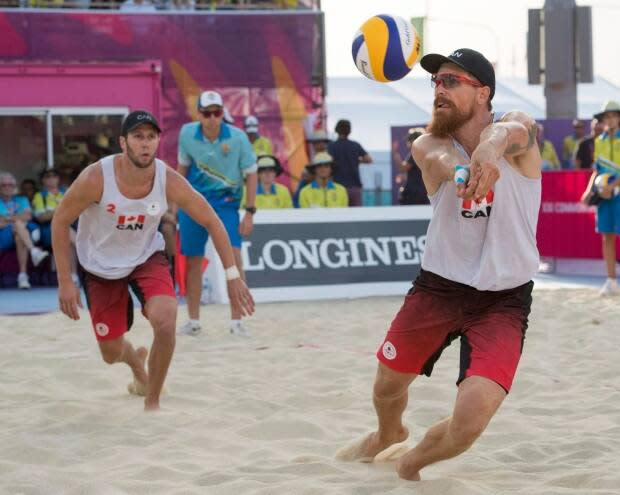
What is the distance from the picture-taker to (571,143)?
16984mm

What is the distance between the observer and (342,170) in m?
13.6

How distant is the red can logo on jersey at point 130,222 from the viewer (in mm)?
5645

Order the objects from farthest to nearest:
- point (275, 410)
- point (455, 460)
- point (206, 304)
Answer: point (206, 304) < point (275, 410) < point (455, 460)

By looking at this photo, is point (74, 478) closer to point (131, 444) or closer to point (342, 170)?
point (131, 444)

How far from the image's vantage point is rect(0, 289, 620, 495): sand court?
4.23 m

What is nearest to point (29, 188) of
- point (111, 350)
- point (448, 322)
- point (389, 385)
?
point (111, 350)

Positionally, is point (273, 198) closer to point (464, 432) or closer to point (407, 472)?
point (407, 472)

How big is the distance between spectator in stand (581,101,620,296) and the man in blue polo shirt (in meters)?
3.83

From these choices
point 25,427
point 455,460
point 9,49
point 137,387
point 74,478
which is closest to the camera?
point 74,478

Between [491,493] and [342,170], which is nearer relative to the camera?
[491,493]

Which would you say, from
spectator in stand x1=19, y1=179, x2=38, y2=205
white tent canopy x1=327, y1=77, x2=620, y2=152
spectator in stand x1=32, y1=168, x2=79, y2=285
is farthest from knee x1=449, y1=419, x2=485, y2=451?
white tent canopy x1=327, y1=77, x2=620, y2=152

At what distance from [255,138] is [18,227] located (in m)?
2.99

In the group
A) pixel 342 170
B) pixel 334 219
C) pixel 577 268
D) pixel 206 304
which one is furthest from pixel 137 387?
pixel 577 268

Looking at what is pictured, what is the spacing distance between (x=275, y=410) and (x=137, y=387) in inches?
36.1
